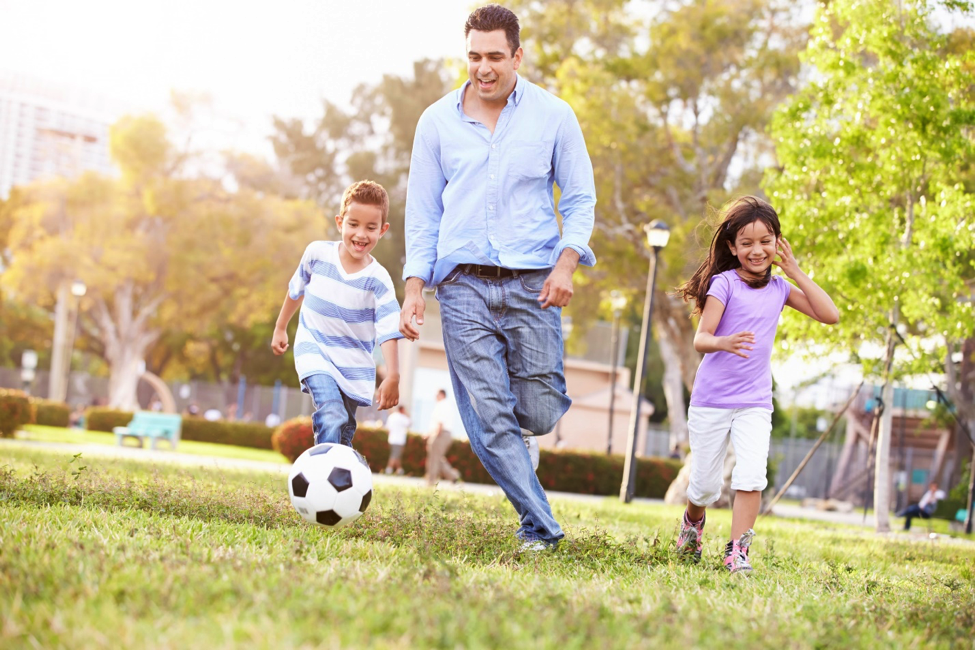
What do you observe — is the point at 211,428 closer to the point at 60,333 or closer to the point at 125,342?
the point at 125,342

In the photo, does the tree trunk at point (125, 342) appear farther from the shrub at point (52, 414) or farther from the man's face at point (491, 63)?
the man's face at point (491, 63)

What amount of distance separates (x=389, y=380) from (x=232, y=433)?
28.3m

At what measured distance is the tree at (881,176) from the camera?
38.9 ft

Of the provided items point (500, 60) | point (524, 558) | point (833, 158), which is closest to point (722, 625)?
point (524, 558)

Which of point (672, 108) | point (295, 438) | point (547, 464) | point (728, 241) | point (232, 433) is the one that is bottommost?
point (232, 433)

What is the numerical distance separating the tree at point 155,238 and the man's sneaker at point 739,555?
33340 millimetres

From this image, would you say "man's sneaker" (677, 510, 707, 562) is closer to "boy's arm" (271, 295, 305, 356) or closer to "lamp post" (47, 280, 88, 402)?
"boy's arm" (271, 295, 305, 356)

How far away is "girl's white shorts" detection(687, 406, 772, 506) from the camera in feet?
15.5

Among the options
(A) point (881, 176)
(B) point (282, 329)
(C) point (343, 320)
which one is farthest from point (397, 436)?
(C) point (343, 320)

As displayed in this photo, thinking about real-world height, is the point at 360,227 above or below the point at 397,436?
above

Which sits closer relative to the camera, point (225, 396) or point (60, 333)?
point (60, 333)

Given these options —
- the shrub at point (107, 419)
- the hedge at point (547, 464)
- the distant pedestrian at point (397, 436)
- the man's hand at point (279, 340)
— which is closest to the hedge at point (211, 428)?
the shrub at point (107, 419)

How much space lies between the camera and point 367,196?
17.1ft

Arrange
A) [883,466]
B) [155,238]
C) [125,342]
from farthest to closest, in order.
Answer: [125,342]
[155,238]
[883,466]
